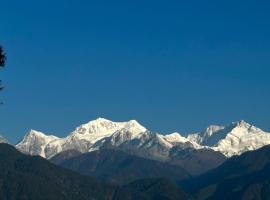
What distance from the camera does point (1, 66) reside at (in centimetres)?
9050

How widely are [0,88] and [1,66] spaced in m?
2.43

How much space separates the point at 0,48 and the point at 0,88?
158 inches

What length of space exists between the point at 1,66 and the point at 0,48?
6.20ft

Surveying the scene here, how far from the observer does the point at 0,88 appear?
9156 cm

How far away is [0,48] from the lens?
91000 millimetres
